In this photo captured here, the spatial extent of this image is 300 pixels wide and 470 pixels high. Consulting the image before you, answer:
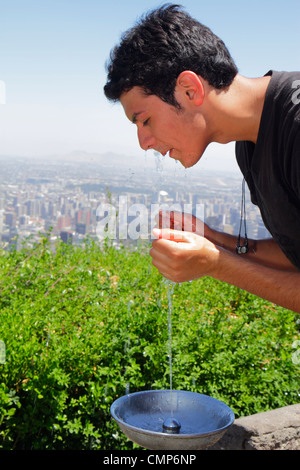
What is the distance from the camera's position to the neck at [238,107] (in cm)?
209

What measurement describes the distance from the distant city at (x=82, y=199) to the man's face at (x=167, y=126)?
2058 millimetres

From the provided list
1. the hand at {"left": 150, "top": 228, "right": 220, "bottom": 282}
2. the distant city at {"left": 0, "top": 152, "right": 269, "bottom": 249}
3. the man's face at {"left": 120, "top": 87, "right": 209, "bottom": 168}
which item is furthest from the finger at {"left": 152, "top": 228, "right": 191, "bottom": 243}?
the distant city at {"left": 0, "top": 152, "right": 269, "bottom": 249}

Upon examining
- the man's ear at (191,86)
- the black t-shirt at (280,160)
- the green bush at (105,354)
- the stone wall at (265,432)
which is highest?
the man's ear at (191,86)

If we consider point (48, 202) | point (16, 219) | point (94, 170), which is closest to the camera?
point (16, 219)

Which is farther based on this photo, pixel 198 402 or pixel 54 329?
pixel 54 329

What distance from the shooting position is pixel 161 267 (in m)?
2.10

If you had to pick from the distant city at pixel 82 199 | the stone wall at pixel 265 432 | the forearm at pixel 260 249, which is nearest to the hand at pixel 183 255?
the forearm at pixel 260 249

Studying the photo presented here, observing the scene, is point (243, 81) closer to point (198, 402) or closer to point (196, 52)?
point (196, 52)

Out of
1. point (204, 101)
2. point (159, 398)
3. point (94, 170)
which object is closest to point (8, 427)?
point (159, 398)

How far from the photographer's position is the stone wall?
308 cm

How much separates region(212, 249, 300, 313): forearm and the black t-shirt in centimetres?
18

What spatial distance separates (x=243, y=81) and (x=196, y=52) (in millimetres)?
224

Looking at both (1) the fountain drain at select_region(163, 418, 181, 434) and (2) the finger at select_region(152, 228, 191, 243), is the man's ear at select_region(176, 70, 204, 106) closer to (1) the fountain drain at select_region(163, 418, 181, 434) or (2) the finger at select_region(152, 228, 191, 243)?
(2) the finger at select_region(152, 228, 191, 243)

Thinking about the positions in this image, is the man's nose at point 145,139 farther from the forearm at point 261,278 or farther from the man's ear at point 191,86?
the forearm at point 261,278
